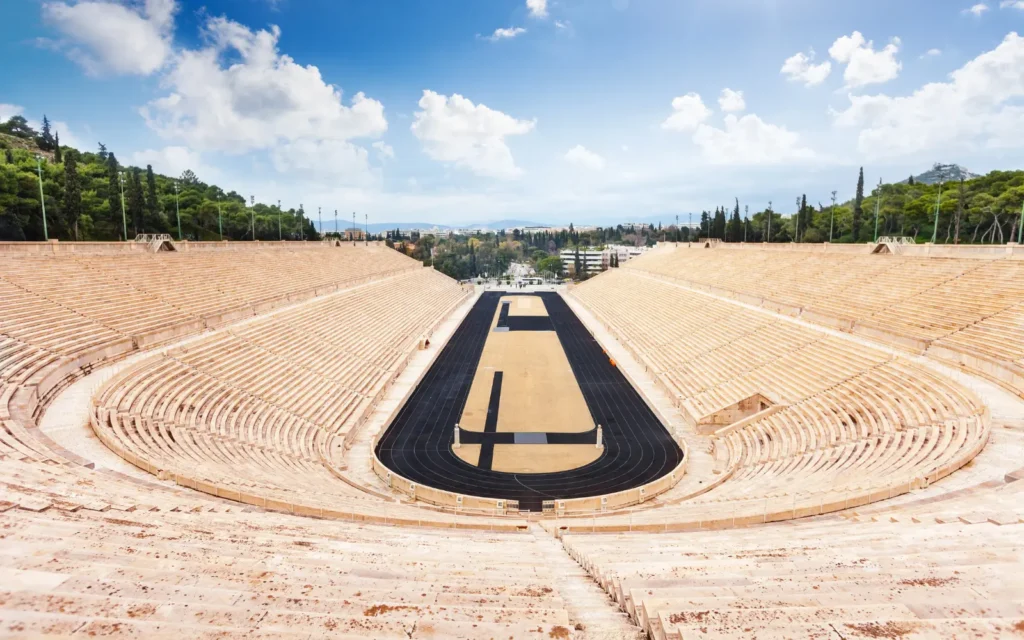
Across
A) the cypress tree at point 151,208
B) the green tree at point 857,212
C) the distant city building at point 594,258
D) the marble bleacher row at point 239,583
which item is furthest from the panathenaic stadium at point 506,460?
the distant city building at point 594,258

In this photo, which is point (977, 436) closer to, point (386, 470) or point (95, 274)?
point (386, 470)

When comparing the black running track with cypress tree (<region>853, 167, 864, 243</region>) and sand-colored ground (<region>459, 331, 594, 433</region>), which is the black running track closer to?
sand-colored ground (<region>459, 331, 594, 433</region>)

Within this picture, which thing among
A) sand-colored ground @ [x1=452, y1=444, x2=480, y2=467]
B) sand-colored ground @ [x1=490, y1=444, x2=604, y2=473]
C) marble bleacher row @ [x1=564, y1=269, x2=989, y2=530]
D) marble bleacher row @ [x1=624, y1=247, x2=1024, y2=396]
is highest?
marble bleacher row @ [x1=624, y1=247, x2=1024, y2=396]

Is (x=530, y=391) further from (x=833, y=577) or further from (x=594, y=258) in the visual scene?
(x=594, y=258)

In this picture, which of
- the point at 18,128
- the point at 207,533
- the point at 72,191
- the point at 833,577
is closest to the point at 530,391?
the point at 207,533

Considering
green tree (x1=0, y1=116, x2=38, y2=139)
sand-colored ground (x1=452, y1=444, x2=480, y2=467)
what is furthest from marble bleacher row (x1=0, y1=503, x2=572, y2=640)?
green tree (x1=0, y1=116, x2=38, y2=139)

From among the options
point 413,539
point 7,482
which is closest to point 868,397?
point 413,539

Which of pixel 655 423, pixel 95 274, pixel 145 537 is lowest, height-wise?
pixel 655 423
